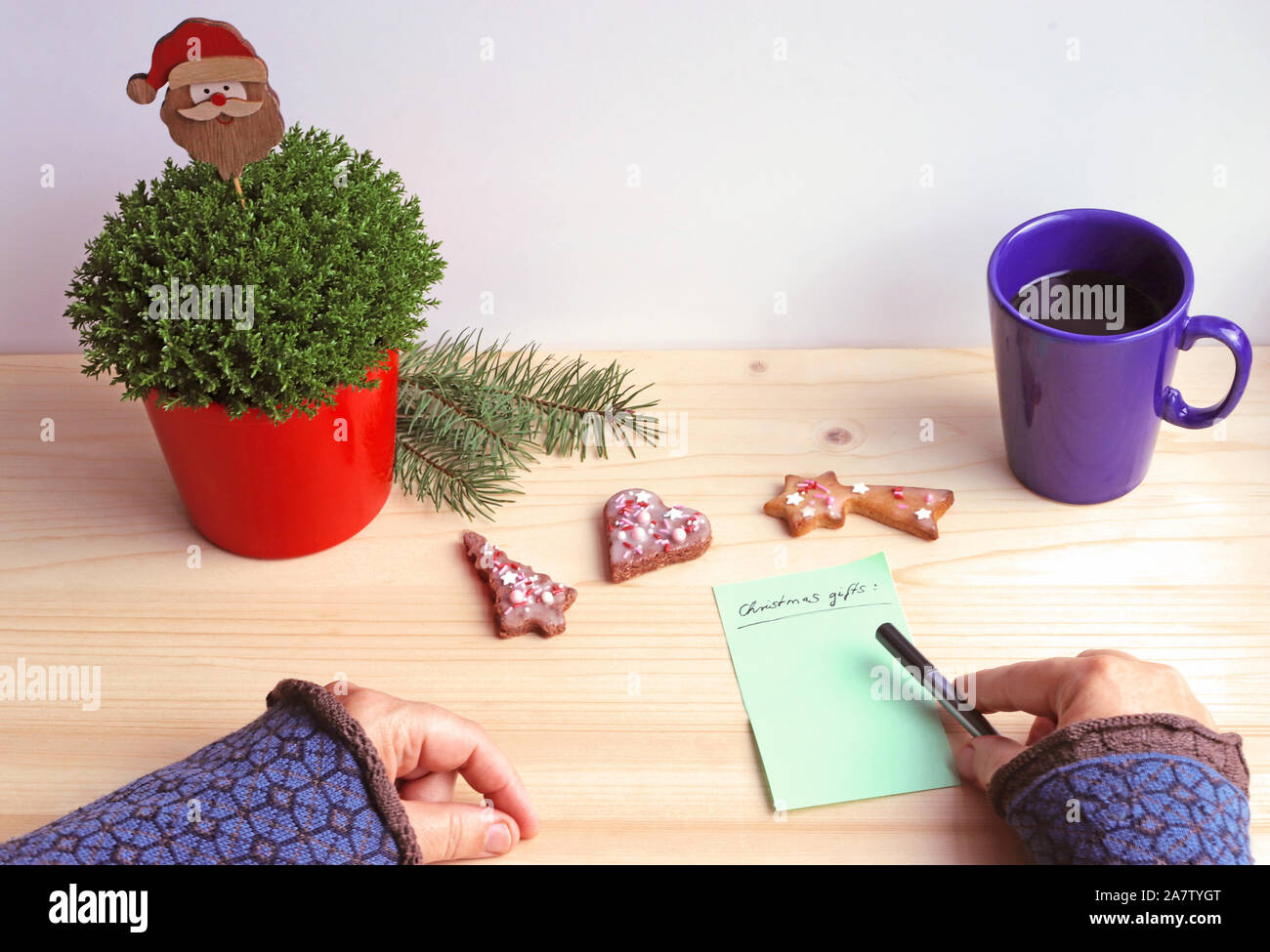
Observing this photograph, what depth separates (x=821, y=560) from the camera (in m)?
0.81

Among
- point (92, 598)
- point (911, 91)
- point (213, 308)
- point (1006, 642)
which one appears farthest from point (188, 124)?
point (1006, 642)

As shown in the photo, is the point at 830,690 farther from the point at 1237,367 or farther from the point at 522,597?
the point at 1237,367

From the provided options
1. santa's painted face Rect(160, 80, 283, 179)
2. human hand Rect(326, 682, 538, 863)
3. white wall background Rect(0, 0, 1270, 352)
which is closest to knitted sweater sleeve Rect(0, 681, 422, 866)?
human hand Rect(326, 682, 538, 863)

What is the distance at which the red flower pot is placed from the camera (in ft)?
2.31

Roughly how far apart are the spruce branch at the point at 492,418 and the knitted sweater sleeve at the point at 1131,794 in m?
0.40

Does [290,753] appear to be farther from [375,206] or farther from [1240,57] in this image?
[1240,57]

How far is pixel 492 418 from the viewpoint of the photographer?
34.3 inches

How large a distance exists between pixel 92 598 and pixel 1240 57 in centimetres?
87

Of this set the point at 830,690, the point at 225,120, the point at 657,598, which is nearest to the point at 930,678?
the point at 830,690

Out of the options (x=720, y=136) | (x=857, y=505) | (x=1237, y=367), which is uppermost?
(x=720, y=136)

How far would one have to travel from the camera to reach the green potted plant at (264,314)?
0.66m

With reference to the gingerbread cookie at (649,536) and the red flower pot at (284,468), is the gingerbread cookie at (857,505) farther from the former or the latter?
the red flower pot at (284,468)

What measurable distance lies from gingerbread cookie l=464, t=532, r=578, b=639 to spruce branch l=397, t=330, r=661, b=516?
68 millimetres

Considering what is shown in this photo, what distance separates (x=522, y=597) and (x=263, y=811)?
23cm
